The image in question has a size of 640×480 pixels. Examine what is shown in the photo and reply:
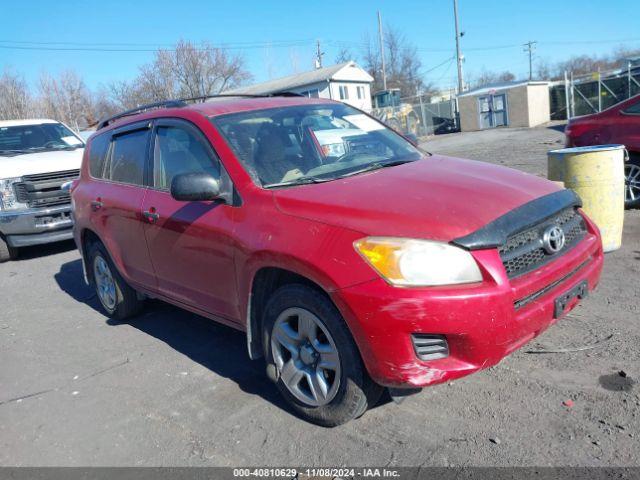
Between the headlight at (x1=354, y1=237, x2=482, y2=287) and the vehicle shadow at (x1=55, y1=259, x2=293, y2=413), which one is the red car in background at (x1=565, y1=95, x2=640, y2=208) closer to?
the vehicle shadow at (x1=55, y1=259, x2=293, y2=413)

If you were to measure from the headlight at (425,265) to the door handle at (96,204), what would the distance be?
3187 mm

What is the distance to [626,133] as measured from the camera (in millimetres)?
7508

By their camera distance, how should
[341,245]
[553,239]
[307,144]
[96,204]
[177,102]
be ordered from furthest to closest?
1. [96,204]
2. [177,102]
3. [307,144]
4. [553,239]
5. [341,245]

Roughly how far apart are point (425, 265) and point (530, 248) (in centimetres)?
65

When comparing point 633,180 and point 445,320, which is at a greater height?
point 445,320

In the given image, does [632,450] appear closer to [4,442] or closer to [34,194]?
[4,442]

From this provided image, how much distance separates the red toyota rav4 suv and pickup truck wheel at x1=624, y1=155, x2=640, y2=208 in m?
4.38

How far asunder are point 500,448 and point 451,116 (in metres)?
35.5

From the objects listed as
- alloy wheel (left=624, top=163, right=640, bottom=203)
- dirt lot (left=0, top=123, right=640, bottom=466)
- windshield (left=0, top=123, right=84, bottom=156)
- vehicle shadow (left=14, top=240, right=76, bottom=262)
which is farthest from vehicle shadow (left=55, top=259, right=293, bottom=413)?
alloy wheel (left=624, top=163, right=640, bottom=203)

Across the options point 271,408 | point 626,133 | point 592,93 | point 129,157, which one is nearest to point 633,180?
point 626,133

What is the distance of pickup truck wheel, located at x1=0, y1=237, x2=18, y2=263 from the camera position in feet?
28.5

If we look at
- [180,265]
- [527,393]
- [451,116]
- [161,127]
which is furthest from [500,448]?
[451,116]

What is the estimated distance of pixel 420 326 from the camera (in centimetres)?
271

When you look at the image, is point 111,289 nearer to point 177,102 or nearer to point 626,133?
point 177,102
